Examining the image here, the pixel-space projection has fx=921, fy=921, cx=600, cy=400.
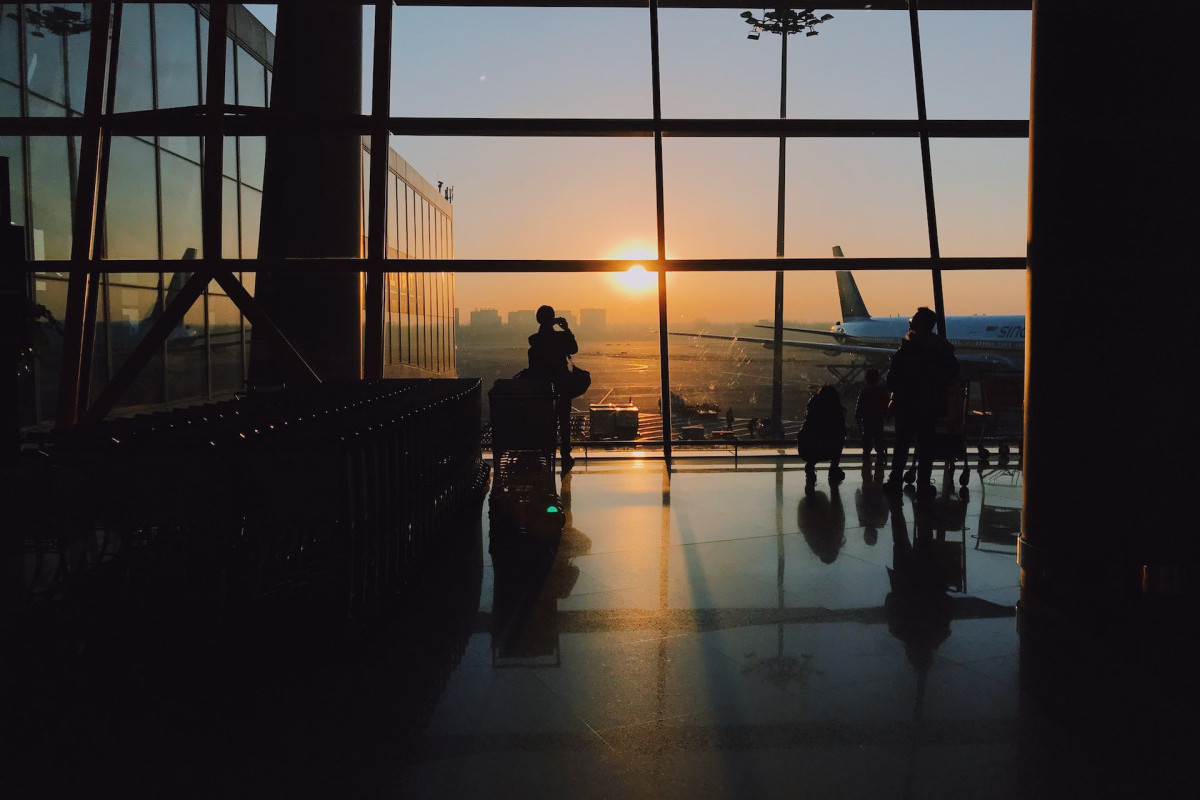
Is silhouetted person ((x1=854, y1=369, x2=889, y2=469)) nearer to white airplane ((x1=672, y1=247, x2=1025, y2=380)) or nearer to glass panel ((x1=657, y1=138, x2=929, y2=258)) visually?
white airplane ((x1=672, y1=247, x2=1025, y2=380))

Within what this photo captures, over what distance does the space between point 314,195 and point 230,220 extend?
7183 millimetres

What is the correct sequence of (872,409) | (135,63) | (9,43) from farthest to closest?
(135,63)
(9,43)
(872,409)

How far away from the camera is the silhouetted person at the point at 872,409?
9.53 m

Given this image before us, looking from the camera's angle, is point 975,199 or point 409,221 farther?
point 409,221

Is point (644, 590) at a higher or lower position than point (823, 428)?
lower

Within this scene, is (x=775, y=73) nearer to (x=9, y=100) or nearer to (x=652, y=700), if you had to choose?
(x=652, y=700)

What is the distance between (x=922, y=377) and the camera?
778 centimetres

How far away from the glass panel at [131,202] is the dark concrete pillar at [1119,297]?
12.4 m

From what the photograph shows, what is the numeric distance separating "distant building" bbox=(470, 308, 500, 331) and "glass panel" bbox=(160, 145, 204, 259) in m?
7.11

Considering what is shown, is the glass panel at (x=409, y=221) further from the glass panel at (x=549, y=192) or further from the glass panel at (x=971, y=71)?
the glass panel at (x=971, y=71)

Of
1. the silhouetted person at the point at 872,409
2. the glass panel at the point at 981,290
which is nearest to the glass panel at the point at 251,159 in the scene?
the silhouetted person at the point at 872,409

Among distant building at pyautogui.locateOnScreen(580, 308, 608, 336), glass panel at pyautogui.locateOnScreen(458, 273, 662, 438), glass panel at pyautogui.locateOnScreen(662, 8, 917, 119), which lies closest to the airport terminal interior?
glass panel at pyautogui.locateOnScreen(458, 273, 662, 438)

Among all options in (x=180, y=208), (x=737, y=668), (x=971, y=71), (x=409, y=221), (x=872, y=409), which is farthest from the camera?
(x=409, y=221)

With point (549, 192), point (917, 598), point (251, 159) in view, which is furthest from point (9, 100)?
point (917, 598)
